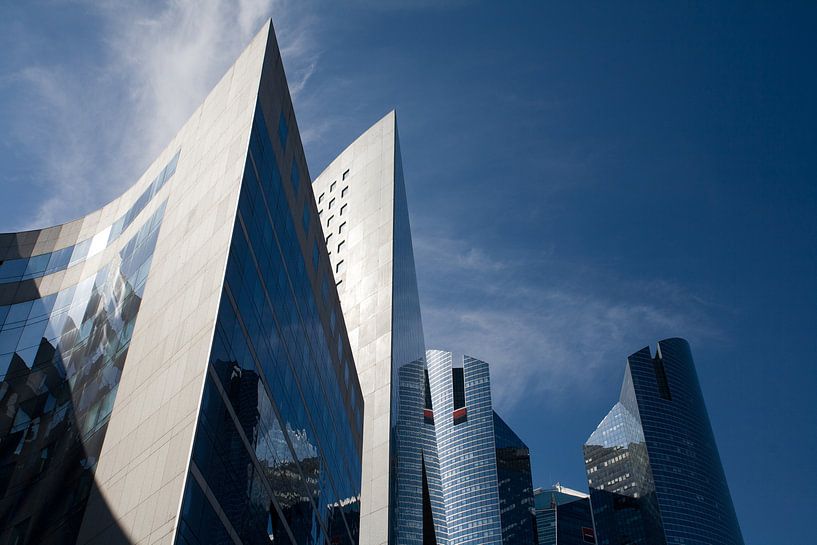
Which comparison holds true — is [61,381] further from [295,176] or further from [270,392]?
[295,176]

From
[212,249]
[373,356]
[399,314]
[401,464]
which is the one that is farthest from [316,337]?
[401,464]

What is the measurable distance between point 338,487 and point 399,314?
2422 inches

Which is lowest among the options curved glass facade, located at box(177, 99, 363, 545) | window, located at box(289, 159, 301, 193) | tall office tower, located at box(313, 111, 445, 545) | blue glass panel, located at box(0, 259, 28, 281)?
curved glass facade, located at box(177, 99, 363, 545)

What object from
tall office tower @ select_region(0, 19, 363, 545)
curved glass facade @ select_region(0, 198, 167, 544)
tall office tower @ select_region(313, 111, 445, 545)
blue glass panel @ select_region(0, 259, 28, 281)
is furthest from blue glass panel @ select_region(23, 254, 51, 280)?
tall office tower @ select_region(313, 111, 445, 545)

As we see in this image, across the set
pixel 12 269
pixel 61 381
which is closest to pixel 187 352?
pixel 61 381

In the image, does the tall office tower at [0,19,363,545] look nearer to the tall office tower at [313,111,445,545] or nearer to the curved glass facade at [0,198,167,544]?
the curved glass facade at [0,198,167,544]

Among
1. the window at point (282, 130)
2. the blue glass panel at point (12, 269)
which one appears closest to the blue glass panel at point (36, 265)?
Answer: the blue glass panel at point (12, 269)

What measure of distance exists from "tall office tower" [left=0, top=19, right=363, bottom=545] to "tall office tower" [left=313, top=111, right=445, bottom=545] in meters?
43.8

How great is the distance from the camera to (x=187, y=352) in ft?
125

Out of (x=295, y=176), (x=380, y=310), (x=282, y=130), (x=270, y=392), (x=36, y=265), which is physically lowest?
(x=270, y=392)

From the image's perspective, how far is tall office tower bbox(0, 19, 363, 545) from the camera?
118 ft

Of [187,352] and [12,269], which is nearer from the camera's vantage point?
[187,352]

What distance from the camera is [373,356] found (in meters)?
116

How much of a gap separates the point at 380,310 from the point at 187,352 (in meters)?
82.0
